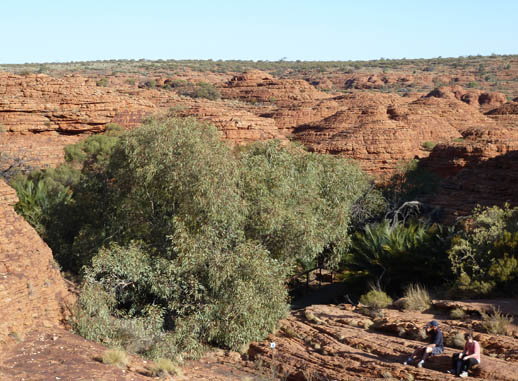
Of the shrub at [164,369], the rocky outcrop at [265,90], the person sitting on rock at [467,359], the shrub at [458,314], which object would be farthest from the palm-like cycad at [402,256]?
the rocky outcrop at [265,90]

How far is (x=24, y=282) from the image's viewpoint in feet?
35.9

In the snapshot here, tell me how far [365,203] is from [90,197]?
950 cm

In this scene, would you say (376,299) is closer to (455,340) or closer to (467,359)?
(455,340)

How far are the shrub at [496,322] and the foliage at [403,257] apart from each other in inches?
124

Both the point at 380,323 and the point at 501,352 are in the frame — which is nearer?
the point at 501,352

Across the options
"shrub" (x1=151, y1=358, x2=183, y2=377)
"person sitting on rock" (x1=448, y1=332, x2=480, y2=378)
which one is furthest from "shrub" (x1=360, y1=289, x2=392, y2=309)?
"shrub" (x1=151, y1=358, x2=183, y2=377)

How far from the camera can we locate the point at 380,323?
43.9 feet

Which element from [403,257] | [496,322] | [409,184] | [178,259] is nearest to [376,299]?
[403,257]

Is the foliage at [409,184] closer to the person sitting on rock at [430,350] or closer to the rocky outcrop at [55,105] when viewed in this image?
the person sitting on rock at [430,350]

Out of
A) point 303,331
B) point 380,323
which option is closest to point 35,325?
point 303,331

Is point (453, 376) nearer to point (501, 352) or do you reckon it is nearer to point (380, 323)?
point (501, 352)

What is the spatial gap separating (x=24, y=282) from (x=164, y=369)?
3.06m

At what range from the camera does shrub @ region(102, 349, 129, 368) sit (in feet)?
32.1

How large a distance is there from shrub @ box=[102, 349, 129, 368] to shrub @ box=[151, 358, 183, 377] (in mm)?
510
